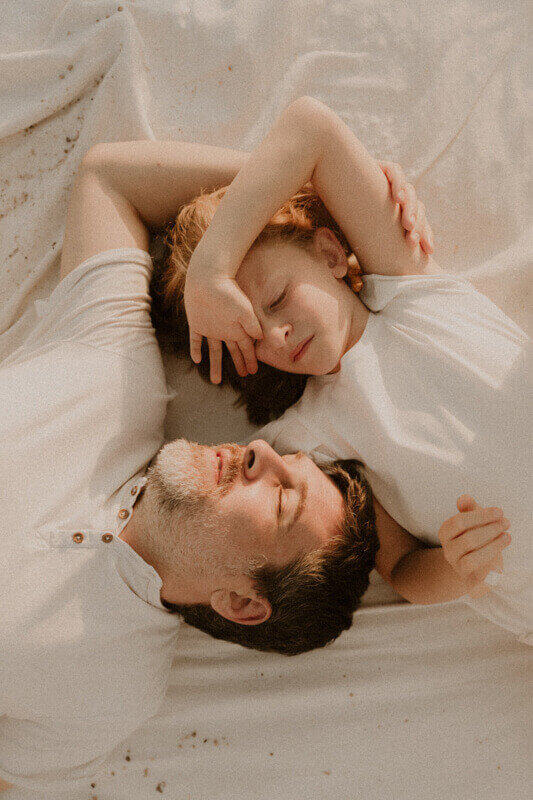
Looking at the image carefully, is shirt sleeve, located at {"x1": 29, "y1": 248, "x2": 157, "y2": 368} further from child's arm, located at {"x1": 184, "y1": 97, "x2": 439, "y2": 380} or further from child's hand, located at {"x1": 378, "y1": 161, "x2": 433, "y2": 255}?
child's hand, located at {"x1": 378, "y1": 161, "x2": 433, "y2": 255}

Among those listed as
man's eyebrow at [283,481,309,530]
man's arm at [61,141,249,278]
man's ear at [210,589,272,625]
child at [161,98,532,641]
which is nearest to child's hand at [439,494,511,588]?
child at [161,98,532,641]

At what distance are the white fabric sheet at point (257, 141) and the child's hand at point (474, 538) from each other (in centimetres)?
48

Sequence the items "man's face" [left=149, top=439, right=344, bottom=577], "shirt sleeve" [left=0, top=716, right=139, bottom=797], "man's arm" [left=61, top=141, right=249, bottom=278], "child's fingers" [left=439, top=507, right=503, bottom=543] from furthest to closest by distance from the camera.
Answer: "man's arm" [left=61, top=141, right=249, bottom=278], "shirt sleeve" [left=0, top=716, right=139, bottom=797], "man's face" [left=149, top=439, right=344, bottom=577], "child's fingers" [left=439, top=507, right=503, bottom=543]

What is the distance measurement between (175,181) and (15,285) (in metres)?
0.51

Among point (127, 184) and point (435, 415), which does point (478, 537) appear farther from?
point (127, 184)

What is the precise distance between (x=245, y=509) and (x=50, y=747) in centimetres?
69

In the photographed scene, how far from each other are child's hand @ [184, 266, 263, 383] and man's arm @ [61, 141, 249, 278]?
0.88 feet

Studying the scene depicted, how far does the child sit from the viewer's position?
126 centimetres

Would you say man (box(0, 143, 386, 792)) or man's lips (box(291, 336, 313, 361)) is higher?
man's lips (box(291, 336, 313, 361))

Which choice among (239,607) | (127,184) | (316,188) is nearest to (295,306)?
(316,188)

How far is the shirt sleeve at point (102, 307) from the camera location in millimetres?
1370

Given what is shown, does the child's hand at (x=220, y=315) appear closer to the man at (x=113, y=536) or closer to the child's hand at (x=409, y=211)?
the man at (x=113, y=536)

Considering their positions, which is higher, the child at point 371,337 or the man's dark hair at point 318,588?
the child at point 371,337

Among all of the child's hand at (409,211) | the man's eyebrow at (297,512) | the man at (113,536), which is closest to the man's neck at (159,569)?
the man at (113,536)
